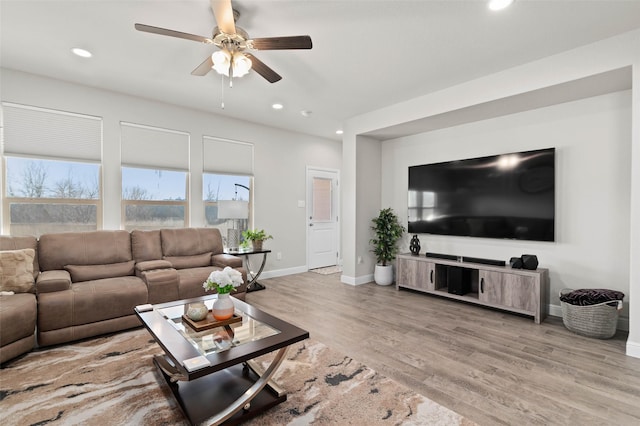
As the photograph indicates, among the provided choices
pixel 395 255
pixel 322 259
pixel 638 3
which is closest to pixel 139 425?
pixel 395 255

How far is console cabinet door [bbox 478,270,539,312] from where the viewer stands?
347 centimetres

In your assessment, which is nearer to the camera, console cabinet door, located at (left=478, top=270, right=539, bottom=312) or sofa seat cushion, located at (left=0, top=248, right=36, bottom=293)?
sofa seat cushion, located at (left=0, top=248, right=36, bottom=293)

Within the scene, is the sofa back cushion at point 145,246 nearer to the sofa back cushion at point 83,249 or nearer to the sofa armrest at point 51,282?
the sofa back cushion at point 83,249

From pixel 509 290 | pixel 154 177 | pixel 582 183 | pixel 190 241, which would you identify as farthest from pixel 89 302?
pixel 582 183

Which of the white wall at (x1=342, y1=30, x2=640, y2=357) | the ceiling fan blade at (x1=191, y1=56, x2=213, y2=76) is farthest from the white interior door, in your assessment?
the ceiling fan blade at (x1=191, y1=56, x2=213, y2=76)

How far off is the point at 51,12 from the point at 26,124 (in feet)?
5.69

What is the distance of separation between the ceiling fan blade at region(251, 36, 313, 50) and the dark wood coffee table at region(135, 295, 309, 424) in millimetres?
1945

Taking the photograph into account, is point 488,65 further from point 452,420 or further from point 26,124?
point 26,124

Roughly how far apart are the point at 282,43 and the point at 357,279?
378 cm

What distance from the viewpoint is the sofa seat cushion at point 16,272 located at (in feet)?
9.17

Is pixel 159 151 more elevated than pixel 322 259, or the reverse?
pixel 159 151

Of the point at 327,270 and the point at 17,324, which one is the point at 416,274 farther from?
the point at 17,324

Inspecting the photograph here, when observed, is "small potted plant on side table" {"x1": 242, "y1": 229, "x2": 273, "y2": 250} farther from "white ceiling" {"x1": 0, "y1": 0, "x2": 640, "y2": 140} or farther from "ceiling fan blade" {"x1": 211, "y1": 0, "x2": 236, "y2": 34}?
"ceiling fan blade" {"x1": 211, "y1": 0, "x2": 236, "y2": 34}

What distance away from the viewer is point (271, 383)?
2090 millimetres
